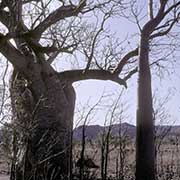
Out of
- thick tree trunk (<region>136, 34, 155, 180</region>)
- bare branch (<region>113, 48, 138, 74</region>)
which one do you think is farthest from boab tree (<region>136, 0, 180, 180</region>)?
bare branch (<region>113, 48, 138, 74</region>)

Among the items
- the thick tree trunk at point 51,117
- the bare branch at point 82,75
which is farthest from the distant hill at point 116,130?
the bare branch at point 82,75

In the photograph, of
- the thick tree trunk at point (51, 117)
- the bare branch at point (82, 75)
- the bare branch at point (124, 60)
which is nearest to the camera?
the thick tree trunk at point (51, 117)

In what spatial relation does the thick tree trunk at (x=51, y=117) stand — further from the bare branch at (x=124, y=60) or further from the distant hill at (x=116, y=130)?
the bare branch at (x=124, y=60)

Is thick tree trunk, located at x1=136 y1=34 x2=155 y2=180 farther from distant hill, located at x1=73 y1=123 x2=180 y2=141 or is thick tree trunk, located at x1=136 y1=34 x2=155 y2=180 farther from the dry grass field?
distant hill, located at x1=73 y1=123 x2=180 y2=141

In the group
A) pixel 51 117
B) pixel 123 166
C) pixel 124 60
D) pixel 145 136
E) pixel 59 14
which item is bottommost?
pixel 123 166

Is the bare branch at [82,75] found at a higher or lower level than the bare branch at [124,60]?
lower

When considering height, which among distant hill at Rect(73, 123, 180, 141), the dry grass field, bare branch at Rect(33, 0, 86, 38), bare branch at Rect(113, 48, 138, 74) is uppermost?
bare branch at Rect(33, 0, 86, 38)

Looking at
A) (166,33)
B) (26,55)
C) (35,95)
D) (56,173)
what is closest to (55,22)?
(26,55)

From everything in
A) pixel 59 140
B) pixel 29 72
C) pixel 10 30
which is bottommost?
pixel 59 140

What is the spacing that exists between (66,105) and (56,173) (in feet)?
5.01

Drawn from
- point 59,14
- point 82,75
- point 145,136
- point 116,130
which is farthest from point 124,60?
point 145,136

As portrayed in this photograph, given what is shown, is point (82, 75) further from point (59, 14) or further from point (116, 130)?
point (116, 130)

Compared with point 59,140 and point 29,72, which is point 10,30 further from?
point 59,140

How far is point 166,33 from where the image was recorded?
31.3 ft
